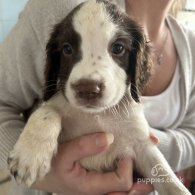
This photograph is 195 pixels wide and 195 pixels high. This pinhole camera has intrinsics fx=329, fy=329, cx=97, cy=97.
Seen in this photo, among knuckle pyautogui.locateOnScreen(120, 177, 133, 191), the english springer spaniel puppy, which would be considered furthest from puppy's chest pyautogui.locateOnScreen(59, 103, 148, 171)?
knuckle pyautogui.locateOnScreen(120, 177, 133, 191)

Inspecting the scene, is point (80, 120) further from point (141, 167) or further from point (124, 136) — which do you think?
point (141, 167)

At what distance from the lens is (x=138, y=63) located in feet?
3.91

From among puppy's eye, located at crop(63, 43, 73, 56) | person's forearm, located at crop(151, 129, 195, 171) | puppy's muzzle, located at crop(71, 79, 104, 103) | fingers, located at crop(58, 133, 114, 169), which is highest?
puppy's eye, located at crop(63, 43, 73, 56)

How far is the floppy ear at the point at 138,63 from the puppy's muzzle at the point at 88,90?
10.9 inches

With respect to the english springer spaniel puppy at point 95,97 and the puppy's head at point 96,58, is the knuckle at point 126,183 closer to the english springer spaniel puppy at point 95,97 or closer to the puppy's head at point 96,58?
the english springer spaniel puppy at point 95,97

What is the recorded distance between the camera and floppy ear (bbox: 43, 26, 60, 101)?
45.2 inches

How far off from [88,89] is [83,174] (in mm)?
317

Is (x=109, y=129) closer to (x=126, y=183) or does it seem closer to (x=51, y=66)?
(x=126, y=183)

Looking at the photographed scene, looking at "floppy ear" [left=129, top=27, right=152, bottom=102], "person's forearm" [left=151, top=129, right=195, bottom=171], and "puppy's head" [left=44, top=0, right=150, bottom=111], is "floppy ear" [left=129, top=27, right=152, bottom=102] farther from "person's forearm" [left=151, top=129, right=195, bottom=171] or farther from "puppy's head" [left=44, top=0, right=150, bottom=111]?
"person's forearm" [left=151, top=129, right=195, bottom=171]

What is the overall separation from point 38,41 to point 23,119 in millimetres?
327

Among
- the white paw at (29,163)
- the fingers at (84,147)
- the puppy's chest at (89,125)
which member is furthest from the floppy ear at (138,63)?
the white paw at (29,163)

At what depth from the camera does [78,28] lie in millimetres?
1044

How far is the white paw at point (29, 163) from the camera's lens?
3.01 feet

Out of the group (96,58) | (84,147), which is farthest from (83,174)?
(96,58)
